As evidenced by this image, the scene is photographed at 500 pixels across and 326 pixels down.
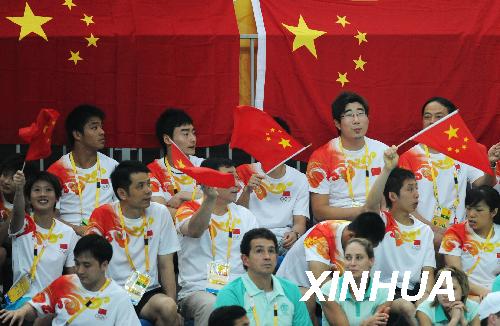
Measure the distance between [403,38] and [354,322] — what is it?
376 centimetres

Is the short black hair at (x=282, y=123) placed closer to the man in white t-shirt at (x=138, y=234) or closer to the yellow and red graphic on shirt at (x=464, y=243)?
the man in white t-shirt at (x=138, y=234)

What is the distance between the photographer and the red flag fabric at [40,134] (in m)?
11.9

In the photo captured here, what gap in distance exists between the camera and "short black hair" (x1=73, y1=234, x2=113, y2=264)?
1045 centimetres

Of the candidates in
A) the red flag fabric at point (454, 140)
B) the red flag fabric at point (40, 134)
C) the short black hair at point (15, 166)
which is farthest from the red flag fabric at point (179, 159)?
the red flag fabric at point (454, 140)

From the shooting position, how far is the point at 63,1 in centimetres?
1313

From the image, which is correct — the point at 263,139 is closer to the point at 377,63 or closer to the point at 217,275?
the point at 217,275

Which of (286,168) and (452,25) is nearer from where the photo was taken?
(286,168)

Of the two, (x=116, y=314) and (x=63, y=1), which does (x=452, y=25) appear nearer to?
(x=63, y=1)

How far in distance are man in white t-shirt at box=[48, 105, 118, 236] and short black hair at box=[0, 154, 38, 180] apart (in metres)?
0.35

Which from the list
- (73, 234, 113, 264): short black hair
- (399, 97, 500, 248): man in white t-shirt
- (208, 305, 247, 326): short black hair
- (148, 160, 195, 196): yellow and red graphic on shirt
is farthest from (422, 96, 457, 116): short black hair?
(208, 305, 247, 326): short black hair

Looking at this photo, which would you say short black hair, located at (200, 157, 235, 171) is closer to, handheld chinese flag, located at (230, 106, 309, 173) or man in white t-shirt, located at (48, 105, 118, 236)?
handheld chinese flag, located at (230, 106, 309, 173)

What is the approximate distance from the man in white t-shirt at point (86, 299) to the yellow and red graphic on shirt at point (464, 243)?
3.08 m

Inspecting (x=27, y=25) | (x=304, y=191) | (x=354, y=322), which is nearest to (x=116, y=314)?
(x=354, y=322)

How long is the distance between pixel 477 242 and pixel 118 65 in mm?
3917
